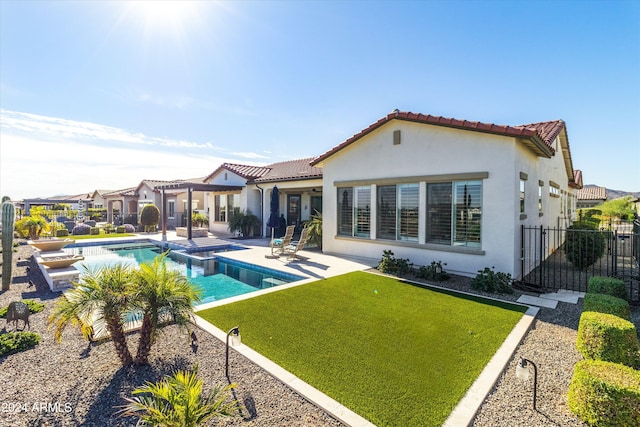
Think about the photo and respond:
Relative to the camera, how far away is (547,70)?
14492 mm

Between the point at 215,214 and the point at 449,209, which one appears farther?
the point at 215,214

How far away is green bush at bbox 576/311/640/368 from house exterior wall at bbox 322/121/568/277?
5.37m

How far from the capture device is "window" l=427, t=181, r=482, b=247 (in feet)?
34.6

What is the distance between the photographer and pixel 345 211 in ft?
48.2

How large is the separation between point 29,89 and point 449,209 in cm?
1790

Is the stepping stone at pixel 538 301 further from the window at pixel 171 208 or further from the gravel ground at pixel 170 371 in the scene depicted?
the window at pixel 171 208

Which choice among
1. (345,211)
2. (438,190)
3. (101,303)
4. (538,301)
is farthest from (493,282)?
(101,303)

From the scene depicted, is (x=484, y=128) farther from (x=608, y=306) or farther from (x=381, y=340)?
(x=381, y=340)

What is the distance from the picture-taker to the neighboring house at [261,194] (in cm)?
2227

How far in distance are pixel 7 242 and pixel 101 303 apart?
28.2ft

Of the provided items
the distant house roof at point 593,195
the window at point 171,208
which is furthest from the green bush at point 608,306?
the distant house roof at point 593,195

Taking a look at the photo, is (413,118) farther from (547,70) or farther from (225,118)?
(225,118)

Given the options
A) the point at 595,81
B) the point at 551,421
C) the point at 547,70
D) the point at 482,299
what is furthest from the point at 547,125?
the point at 551,421

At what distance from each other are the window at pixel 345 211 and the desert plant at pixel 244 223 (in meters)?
9.72
